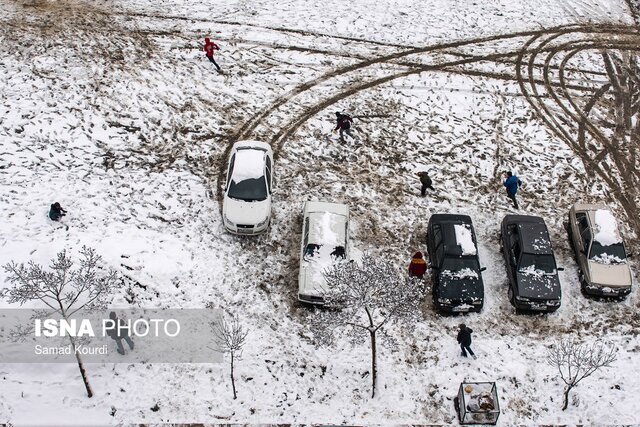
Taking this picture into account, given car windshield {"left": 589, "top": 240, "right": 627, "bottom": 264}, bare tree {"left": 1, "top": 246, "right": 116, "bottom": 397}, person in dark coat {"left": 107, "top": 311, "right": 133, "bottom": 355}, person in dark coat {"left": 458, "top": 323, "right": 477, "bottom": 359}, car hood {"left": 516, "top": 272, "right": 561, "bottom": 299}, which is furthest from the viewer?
car windshield {"left": 589, "top": 240, "right": 627, "bottom": 264}

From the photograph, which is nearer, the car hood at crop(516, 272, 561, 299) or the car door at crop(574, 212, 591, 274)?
the car hood at crop(516, 272, 561, 299)

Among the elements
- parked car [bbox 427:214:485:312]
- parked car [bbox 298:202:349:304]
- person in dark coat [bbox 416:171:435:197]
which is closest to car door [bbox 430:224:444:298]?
parked car [bbox 427:214:485:312]

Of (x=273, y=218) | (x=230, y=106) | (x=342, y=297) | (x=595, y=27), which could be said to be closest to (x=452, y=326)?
(x=342, y=297)

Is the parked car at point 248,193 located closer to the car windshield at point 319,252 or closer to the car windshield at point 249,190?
the car windshield at point 249,190

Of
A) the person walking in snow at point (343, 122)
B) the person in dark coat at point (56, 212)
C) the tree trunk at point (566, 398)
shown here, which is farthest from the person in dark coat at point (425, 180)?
the person in dark coat at point (56, 212)

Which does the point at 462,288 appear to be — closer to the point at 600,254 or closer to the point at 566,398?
the point at 566,398

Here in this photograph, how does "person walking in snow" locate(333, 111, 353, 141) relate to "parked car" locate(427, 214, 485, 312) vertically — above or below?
above

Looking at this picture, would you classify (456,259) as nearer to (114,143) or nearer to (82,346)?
(82,346)

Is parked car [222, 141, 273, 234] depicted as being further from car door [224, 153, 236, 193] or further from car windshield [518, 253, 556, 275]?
car windshield [518, 253, 556, 275]
